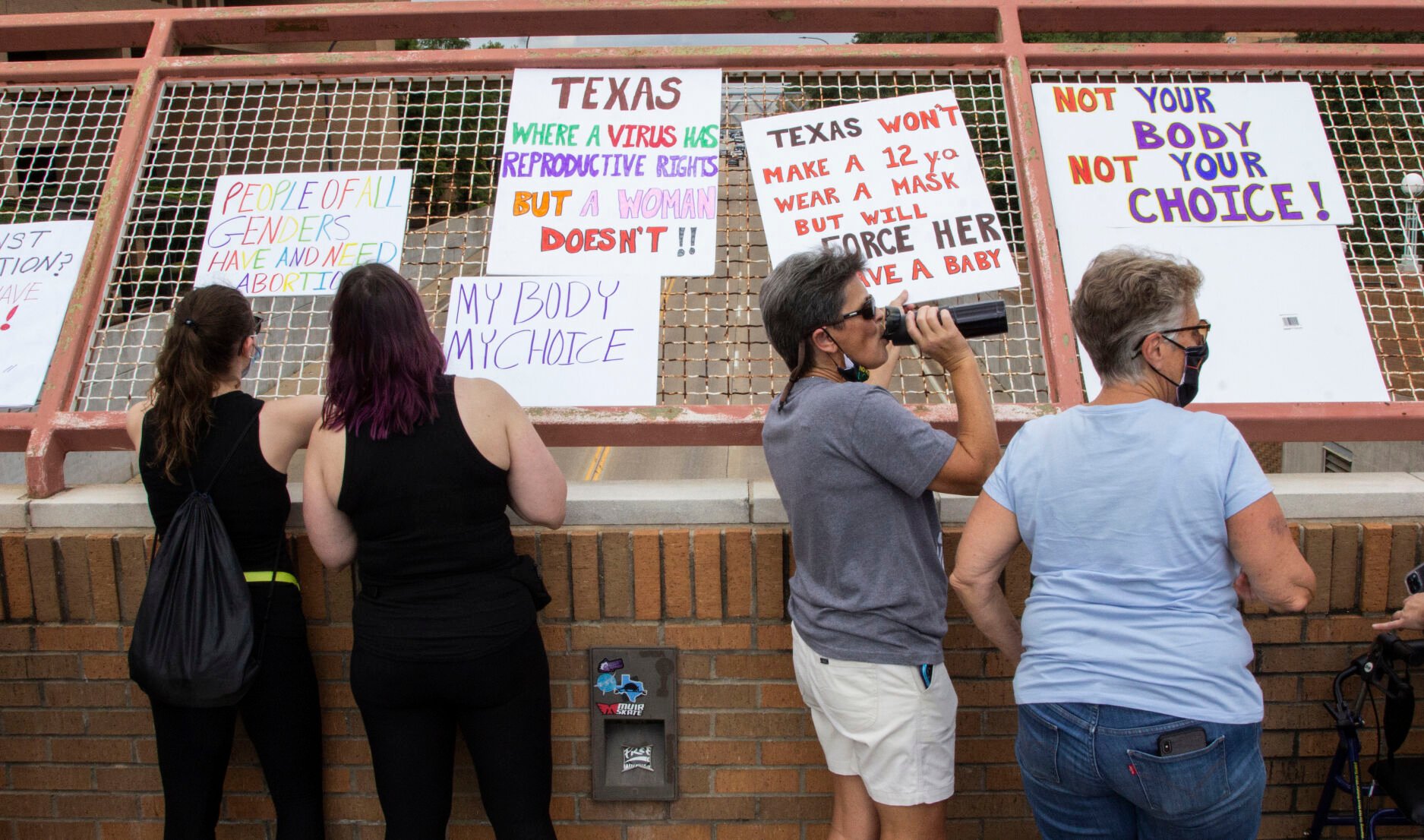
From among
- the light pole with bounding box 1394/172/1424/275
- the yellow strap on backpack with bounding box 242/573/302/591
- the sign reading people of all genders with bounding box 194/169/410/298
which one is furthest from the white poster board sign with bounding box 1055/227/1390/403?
the yellow strap on backpack with bounding box 242/573/302/591

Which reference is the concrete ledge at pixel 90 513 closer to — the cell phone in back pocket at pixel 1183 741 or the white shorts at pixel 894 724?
the white shorts at pixel 894 724

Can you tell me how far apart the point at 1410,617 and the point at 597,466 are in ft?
40.5

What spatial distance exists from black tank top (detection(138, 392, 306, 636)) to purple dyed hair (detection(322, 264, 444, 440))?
0.25m

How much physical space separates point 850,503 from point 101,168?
261cm

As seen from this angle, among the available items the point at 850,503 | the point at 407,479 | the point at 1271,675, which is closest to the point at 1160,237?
the point at 1271,675

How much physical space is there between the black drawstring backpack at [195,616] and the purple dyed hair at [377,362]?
34cm

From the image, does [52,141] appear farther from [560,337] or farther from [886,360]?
[886,360]

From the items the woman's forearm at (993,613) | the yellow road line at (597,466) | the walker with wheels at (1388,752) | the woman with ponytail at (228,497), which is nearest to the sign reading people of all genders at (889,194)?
the woman's forearm at (993,613)

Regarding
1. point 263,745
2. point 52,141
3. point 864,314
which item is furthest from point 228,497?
point 52,141

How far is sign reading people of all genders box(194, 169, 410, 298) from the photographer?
2.84m

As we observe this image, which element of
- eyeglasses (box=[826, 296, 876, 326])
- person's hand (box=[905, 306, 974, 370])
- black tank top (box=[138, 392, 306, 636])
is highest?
eyeglasses (box=[826, 296, 876, 326])

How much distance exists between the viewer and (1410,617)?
2098 mm

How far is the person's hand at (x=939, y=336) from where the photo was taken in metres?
2.09

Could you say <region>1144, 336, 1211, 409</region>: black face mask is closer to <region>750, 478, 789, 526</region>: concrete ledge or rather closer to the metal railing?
the metal railing
